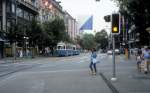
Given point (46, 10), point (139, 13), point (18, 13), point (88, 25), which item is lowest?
point (88, 25)

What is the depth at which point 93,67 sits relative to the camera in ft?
102

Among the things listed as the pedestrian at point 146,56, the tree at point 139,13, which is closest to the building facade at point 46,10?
the pedestrian at point 146,56

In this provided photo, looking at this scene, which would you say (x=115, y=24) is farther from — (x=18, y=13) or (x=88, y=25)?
(x=18, y=13)

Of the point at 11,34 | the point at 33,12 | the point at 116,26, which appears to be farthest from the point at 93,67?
the point at 33,12

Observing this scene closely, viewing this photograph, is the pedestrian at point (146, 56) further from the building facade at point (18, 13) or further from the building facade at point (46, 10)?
the building facade at point (46, 10)

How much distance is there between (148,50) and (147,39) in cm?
524

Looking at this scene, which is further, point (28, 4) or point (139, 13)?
point (28, 4)

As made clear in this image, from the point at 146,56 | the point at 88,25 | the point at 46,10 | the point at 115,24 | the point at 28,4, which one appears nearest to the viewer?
the point at 88,25

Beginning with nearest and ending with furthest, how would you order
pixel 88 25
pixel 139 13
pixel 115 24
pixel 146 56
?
1. pixel 139 13
2. pixel 88 25
3. pixel 115 24
4. pixel 146 56

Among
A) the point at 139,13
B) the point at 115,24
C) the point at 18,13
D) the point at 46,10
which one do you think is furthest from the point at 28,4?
the point at 139,13

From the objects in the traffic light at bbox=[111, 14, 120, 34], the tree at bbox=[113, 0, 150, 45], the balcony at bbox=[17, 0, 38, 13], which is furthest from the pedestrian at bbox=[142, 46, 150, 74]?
the balcony at bbox=[17, 0, 38, 13]

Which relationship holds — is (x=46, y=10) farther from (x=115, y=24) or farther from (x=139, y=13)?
(x=139, y=13)

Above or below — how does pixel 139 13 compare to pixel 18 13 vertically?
below

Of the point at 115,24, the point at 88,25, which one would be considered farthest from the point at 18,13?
the point at 88,25
